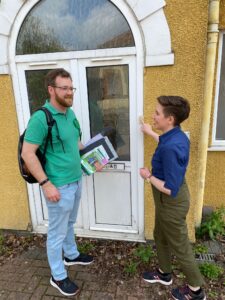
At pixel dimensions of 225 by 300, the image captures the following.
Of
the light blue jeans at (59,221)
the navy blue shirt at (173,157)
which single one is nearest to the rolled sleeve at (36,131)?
the light blue jeans at (59,221)

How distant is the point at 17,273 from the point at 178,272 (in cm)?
173

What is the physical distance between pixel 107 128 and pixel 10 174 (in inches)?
54.2

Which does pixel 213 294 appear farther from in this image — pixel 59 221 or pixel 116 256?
pixel 59 221

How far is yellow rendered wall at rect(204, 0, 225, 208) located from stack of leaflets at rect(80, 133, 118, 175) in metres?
1.41

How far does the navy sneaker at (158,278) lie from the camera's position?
104 inches

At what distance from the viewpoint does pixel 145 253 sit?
2.93 m

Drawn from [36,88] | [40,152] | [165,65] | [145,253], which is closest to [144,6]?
[165,65]

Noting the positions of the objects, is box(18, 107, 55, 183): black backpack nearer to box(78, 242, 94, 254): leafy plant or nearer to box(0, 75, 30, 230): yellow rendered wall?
box(0, 75, 30, 230): yellow rendered wall

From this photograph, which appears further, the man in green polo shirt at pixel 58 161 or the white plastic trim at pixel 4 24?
the white plastic trim at pixel 4 24

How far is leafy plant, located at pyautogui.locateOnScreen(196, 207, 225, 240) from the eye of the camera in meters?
3.27

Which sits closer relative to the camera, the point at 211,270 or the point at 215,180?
the point at 211,270

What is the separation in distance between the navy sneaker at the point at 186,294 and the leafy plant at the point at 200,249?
61 centimetres

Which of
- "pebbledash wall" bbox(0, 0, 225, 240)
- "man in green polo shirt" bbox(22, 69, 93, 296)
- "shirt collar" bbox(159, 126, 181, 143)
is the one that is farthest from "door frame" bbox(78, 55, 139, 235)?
"shirt collar" bbox(159, 126, 181, 143)

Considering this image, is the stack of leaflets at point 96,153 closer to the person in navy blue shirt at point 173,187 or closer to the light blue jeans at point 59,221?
the light blue jeans at point 59,221
